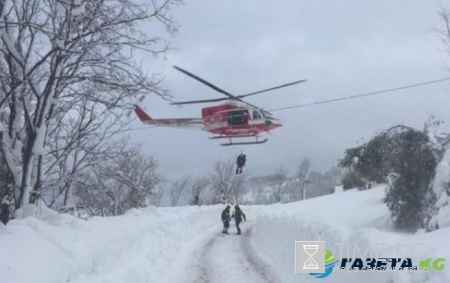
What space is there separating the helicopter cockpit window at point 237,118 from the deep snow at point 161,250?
432 centimetres

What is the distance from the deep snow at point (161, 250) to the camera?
24.4 feet

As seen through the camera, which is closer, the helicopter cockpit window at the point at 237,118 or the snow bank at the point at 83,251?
the snow bank at the point at 83,251

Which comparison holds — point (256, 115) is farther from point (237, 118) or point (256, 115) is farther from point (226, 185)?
point (226, 185)

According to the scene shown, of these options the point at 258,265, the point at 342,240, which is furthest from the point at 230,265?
the point at 342,240

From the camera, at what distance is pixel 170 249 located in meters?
16.6

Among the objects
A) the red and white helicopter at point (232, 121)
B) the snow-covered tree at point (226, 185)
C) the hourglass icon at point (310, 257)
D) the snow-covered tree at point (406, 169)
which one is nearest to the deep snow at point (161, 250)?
the hourglass icon at point (310, 257)

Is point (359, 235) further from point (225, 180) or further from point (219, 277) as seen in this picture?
point (225, 180)

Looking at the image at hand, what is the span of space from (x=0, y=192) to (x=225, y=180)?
188 ft

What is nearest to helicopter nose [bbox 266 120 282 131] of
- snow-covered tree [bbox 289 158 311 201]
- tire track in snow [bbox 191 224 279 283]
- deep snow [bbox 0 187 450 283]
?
deep snow [bbox 0 187 450 283]

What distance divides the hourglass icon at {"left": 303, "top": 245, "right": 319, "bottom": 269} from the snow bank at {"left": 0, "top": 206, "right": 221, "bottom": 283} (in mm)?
3642

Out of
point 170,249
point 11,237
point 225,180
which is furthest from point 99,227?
point 225,180

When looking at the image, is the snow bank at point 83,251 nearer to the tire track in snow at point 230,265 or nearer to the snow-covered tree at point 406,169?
the tire track in snow at point 230,265

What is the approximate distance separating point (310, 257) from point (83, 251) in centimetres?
612

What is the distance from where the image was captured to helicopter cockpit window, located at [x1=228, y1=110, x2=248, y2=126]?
19016 millimetres
